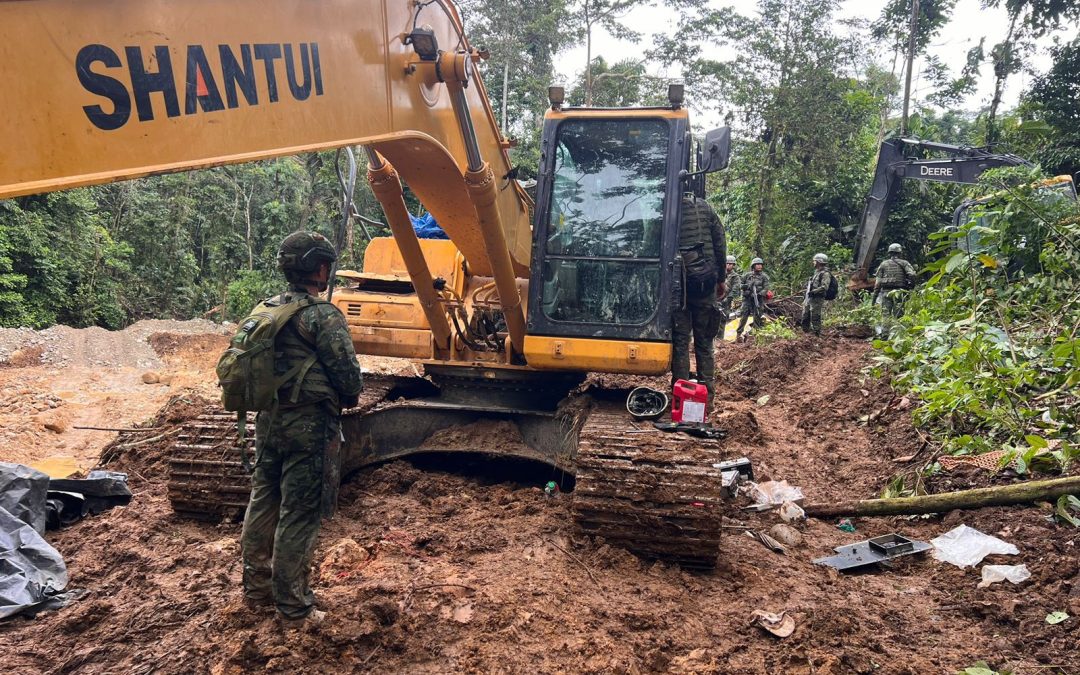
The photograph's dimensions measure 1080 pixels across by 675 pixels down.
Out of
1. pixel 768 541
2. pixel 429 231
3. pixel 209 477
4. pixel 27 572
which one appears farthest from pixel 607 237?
pixel 27 572

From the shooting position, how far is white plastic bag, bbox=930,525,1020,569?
4047 mm

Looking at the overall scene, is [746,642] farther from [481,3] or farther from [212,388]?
[481,3]

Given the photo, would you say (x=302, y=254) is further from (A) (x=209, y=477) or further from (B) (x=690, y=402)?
(B) (x=690, y=402)

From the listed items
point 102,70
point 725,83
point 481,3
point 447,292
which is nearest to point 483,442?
point 447,292

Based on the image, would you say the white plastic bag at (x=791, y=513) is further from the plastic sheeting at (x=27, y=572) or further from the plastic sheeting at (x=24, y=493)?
the plastic sheeting at (x=24, y=493)

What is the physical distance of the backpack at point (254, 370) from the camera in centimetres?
313

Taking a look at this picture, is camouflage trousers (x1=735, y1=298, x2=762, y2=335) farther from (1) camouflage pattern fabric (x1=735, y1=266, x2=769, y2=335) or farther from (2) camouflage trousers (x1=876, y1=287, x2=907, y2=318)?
(2) camouflage trousers (x1=876, y1=287, x2=907, y2=318)

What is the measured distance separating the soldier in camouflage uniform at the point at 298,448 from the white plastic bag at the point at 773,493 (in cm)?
312

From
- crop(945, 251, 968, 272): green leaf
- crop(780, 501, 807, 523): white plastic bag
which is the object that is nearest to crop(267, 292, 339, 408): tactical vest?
crop(780, 501, 807, 523): white plastic bag

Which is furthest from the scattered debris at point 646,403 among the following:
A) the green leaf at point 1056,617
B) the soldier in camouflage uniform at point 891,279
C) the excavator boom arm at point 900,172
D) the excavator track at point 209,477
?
the excavator boom arm at point 900,172

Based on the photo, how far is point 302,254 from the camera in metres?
3.33

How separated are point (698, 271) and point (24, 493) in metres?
4.34

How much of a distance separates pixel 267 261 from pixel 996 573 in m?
22.6

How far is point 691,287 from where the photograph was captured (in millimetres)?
5582
